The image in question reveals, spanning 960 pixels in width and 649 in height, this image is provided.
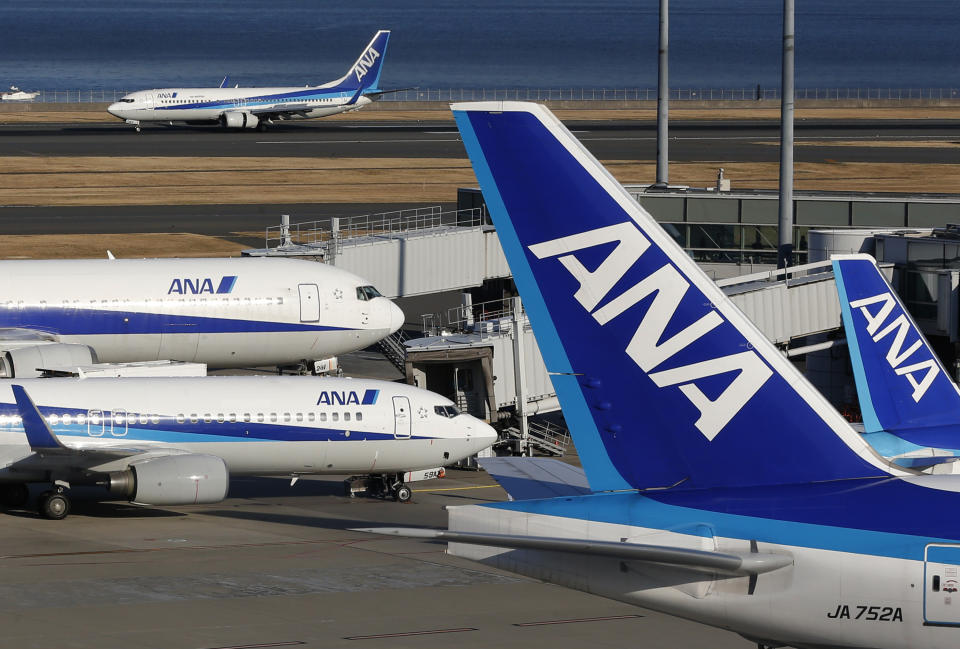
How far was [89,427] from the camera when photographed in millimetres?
39469

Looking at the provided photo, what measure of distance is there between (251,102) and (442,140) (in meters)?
20.6

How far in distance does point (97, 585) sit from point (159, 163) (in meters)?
88.7

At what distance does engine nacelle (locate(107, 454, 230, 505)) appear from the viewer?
3850 centimetres

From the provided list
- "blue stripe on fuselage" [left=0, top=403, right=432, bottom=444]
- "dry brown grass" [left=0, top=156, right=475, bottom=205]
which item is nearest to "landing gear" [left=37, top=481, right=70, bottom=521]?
"blue stripe on fuselage" [left=0, top=403, right=432, bottom=444]

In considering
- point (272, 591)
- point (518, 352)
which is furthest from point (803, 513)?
point (518, 352)

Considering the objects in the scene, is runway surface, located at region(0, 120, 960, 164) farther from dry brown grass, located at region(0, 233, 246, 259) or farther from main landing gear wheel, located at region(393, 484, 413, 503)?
main landing gear wheel, located at region(393, 484, 413, 503)

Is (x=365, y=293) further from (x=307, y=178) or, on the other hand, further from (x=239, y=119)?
(x=239, y=119)

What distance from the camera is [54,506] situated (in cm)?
3944

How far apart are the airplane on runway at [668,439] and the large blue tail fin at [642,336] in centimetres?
1

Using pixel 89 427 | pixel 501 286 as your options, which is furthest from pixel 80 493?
pixel 501 286

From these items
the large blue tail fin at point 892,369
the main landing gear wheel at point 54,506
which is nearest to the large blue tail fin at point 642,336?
the large blue tail fin at point 892,369

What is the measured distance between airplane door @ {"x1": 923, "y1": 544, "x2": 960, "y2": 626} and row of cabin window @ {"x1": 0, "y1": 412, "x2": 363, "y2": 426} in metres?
28.3

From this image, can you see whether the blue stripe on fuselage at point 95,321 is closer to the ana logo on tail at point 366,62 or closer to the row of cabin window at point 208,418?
the row of cabin window at point 208,418

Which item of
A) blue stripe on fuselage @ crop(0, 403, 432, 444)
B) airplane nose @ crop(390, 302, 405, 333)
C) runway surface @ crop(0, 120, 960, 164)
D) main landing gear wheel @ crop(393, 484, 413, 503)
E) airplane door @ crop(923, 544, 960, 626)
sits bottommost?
main landing gear wheel @ crop(393, 484, 413, 503)
